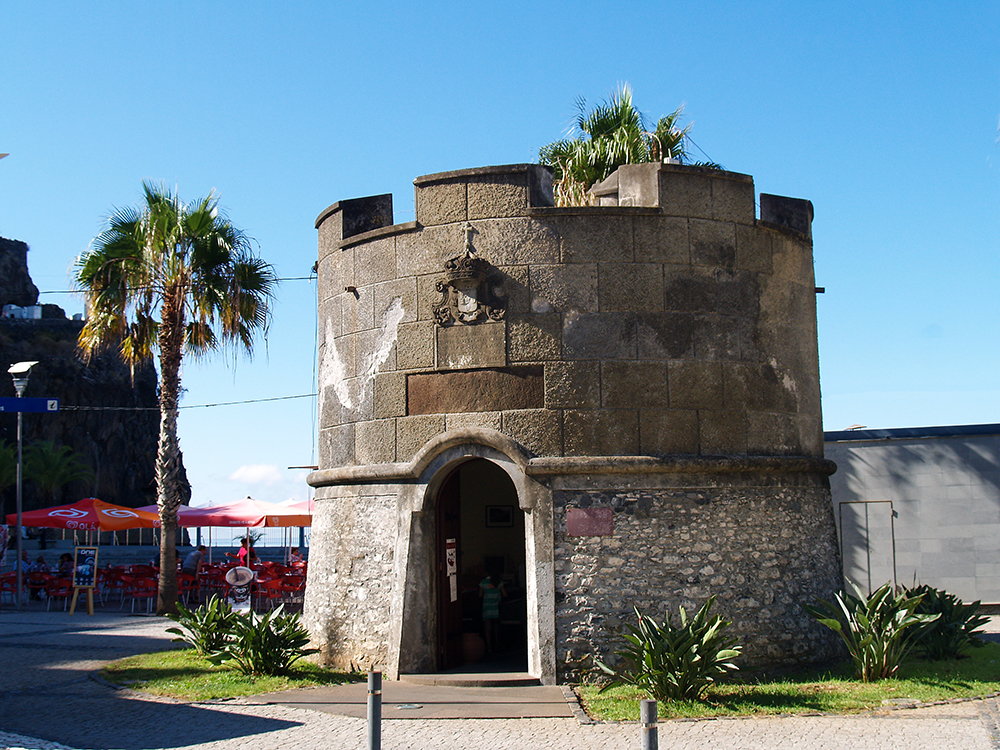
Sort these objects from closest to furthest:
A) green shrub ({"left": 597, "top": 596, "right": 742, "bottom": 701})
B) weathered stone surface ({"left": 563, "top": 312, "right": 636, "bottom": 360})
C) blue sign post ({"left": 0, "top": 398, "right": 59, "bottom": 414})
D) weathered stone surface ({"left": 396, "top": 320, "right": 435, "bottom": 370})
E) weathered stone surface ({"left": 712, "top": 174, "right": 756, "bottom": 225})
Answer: green shrub ({"left": 597, "top": 596, "right": 742, "bottom": 701})
weathered stone surface ({"left": 563, "top": 312, "right": 636, "bottom": 360})
weathered stone surface ({"left": 396, "top": 320, "right": 435, "bottom": 370})
weathered stone surface ({"left": 712, "top": 174, "right": 756, "bottom": 225})
blue sign post ({"left": 0, "top": 398, "right": 59, "bottom": 414})

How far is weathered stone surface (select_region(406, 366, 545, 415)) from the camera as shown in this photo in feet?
31.5

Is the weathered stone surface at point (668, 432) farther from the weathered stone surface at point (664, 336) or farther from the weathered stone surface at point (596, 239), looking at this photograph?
the weathered stone surface at point (596, 239)

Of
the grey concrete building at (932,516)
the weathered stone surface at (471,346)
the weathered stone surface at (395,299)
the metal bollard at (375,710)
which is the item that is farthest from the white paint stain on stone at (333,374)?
the grey concrete building at (932,516)

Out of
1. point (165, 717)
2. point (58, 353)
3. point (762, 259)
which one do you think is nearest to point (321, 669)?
point (165, 717)

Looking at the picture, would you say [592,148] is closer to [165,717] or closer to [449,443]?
[449,443]

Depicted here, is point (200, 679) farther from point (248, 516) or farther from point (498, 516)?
point (248, 516)

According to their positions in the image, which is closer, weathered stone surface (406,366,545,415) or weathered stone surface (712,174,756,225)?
weathered stone surface (406,366,545,415)

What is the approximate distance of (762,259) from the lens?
1038 centimetres

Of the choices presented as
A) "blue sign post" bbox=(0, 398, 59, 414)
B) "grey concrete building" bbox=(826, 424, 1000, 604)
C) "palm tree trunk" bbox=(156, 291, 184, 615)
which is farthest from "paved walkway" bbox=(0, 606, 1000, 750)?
"blue sign post" bbox=(0, 398, 59, 414)

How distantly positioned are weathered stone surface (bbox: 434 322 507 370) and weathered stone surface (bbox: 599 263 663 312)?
44.6 inches

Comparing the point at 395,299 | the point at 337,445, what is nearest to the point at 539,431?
the point at 395,299

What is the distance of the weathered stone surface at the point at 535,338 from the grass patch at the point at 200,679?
384 centimetres

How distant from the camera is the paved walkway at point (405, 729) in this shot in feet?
23.3

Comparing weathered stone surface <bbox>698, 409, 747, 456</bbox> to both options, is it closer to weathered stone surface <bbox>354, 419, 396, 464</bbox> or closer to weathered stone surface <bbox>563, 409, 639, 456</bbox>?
weathered stone surface <bbox>563, 409, 639, 456</bbox>
